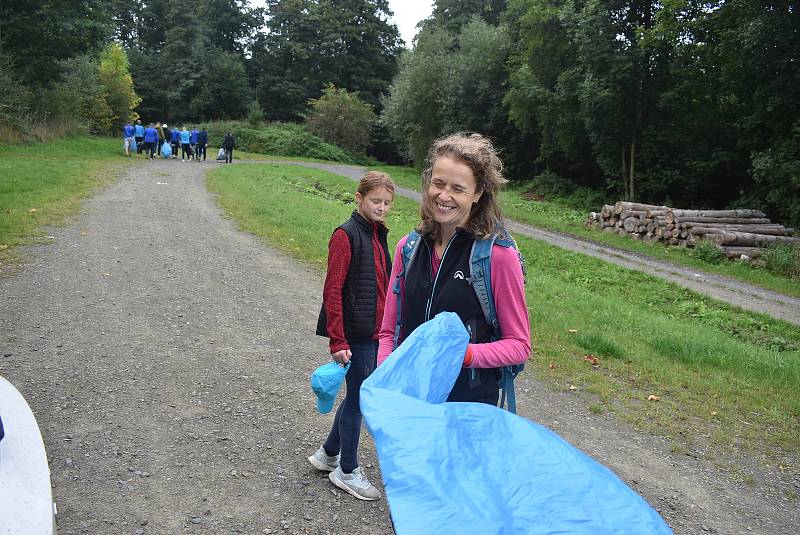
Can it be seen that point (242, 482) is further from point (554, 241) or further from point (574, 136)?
point (574, 136)

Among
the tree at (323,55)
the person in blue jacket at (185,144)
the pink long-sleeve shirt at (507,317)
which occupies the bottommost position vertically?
the pink long-sleeve shirt at (507,317)

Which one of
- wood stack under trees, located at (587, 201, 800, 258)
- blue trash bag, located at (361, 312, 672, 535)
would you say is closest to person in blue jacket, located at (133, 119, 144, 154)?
wood stack under trees, located at (587, 201, 800, 258)

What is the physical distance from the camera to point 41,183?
1565 centimetres

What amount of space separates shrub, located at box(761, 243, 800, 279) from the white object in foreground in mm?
15124

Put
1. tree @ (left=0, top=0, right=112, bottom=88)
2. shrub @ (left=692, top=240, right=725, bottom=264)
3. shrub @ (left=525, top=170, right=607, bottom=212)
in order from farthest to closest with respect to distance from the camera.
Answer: shrub @ (left=525, top=170, right=607, bottom=212), tree @ (left=0, top=0, right=112, bottom=88), shrub @ (left=692, top=240, right=725, bottom=264)

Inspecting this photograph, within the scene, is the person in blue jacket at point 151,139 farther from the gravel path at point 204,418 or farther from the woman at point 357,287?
the woman at point 357,287

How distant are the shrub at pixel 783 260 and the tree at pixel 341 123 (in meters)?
40.1

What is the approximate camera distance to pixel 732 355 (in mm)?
7527

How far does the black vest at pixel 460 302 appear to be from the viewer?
7.50 ft

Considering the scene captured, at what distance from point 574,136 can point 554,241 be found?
10706 mm

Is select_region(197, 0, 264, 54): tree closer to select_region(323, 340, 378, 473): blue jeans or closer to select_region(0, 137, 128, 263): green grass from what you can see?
select_region(0, 137, 128, 263): green grass

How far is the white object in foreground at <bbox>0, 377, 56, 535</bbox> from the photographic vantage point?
226 cm

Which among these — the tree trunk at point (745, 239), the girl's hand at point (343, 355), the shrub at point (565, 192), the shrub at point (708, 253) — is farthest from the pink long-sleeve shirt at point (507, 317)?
the shrub at point (565, 192)

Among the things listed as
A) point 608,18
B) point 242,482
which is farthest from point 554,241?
point 242,482
